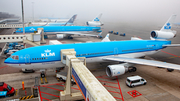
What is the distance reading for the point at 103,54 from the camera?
2052 cm

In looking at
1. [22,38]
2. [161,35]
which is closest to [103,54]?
[161,35]

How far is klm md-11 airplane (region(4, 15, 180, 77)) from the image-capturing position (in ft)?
55.0

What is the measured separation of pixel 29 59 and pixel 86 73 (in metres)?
10.2

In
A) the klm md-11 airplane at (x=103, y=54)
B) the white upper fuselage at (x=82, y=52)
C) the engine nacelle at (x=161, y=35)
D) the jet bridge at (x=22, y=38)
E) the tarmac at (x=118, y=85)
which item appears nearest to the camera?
the tarmac at (x=118, y=85)

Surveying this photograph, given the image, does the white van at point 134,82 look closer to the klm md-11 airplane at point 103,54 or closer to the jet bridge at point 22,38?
the klm md-11 airplane at point 103,54

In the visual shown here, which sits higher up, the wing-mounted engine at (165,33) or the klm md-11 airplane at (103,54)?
the wing-mounted engine at (165,33)

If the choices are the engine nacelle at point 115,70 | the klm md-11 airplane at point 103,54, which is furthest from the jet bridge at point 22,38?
the engine nacelle at point 115,70

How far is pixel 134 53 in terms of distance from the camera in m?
22.9

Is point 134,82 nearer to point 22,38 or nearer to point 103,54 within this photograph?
point 103,54

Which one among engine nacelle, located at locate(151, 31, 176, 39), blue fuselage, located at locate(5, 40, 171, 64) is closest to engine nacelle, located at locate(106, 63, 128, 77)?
blue fuselage, located at locate(5, 40, 171, 64)

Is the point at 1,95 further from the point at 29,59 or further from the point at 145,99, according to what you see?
the point at 145,99

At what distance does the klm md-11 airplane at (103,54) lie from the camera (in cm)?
1675

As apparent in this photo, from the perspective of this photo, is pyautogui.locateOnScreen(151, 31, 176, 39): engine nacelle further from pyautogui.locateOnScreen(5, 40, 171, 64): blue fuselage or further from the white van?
the white van

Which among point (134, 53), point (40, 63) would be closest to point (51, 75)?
point (40, 63)
